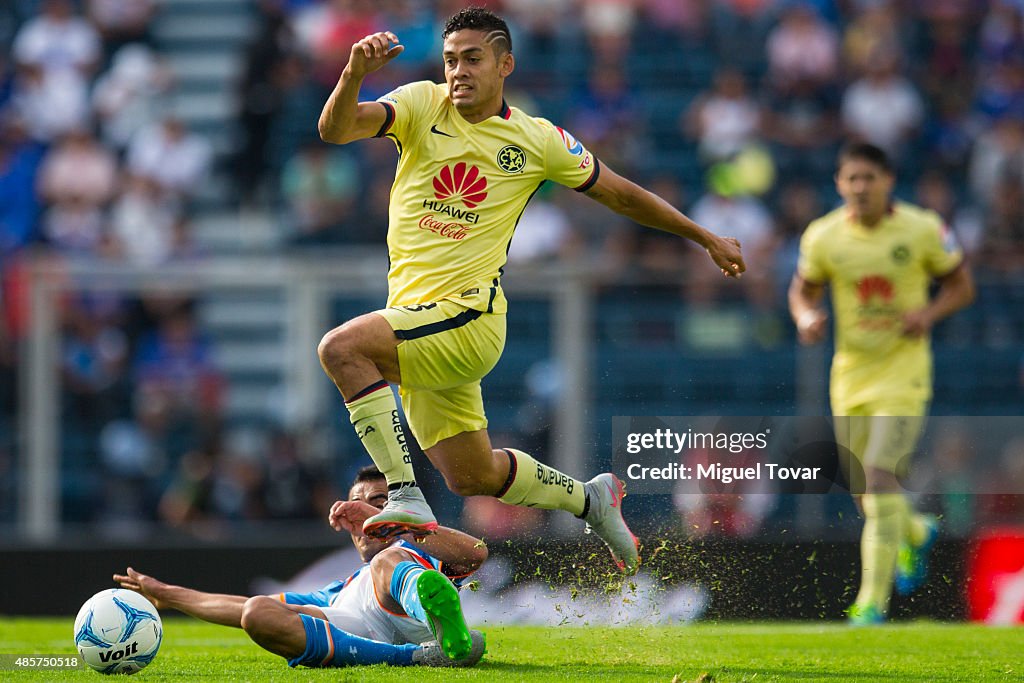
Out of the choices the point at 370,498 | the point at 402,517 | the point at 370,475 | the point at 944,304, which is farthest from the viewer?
the point at 944,304

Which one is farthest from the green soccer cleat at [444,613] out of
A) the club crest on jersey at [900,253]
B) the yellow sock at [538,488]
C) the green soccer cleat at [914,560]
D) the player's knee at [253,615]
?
the club crest on jersey at [900,253]

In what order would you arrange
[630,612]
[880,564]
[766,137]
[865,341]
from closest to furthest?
1. [630,612]
2. [880,564]
3. [865,341]
4. [766,137]

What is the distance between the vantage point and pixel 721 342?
1290 centimetres

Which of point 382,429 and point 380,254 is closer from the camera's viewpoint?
point 382,429

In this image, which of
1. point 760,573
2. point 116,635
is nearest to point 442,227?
point 116,635

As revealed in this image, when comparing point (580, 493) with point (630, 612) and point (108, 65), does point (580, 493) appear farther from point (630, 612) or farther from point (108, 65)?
point (108, 65)

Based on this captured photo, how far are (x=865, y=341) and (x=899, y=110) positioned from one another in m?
6.92

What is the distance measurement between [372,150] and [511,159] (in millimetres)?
8061

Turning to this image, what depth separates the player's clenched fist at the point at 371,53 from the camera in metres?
6.82

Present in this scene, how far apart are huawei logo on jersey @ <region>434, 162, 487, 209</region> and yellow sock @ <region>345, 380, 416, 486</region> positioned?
987 millimetres

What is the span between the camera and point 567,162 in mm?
7727

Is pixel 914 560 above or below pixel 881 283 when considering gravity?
below

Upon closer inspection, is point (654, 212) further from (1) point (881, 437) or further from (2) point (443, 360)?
(1) point (881, 437)

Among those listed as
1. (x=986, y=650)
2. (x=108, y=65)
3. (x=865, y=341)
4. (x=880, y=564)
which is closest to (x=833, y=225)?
(x=865, y=341)
